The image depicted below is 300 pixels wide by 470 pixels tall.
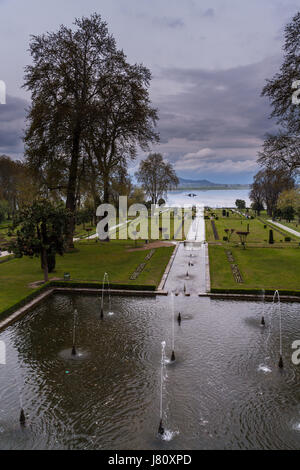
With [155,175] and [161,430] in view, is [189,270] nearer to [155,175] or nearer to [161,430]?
[161,430]

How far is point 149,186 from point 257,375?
76322mm

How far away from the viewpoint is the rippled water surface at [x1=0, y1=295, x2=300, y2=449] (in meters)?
8.82

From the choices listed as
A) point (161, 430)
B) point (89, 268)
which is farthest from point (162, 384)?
point (89, 268)

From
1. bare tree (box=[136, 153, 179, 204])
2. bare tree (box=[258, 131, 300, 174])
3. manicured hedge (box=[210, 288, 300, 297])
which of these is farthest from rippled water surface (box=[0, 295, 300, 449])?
bare tree (box=[136, 153, 179, 204])

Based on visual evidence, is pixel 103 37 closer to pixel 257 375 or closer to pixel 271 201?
pixel 257 375

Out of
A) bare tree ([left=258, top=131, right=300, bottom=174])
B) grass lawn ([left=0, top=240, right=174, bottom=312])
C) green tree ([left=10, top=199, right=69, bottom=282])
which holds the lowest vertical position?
grass lawn ([left=0, top=240, right=174, bottom=312])

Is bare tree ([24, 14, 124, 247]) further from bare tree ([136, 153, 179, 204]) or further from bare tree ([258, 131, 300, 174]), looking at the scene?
bare tree ([136, 153, 179, 204])

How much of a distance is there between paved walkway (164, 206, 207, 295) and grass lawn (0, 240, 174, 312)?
1.11 meters

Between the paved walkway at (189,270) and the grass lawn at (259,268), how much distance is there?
0.95 m

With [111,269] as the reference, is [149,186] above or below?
above

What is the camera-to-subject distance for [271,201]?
9069cm

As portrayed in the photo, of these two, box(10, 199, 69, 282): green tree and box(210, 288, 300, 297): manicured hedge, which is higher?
box(10, 199, 69, 282): green tree

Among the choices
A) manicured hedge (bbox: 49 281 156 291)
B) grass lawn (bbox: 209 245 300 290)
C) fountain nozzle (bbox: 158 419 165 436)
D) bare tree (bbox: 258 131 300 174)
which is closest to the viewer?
fountain nozzle (bbox: 158 419 165 436)
